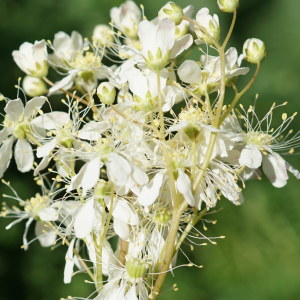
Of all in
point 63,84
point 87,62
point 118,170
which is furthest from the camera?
point 87,62

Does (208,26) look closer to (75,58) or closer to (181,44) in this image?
(181,44)

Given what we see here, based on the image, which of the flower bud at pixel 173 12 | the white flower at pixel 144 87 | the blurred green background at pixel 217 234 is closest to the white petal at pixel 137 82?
the white flower at pixel 144 87

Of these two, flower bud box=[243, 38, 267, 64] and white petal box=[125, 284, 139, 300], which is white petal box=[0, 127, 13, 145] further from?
flower bud box=[243, 38, 267, 64]

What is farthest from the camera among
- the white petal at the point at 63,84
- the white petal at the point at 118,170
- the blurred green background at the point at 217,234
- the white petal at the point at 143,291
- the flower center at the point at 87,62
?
the blurred green background at the point at 217,234

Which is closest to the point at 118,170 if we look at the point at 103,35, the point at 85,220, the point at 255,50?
the point at 85,220

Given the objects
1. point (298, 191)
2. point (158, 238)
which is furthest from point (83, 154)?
point (298, 191)

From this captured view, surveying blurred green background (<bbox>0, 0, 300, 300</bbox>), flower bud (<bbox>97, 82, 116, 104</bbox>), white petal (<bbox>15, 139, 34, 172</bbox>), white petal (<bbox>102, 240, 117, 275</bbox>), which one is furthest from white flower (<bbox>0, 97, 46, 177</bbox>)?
blurred green background (<bbox>0, 0, 300, 300</bbox>)

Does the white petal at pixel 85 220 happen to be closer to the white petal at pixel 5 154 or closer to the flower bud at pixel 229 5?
the white petal at pixel 5 154
